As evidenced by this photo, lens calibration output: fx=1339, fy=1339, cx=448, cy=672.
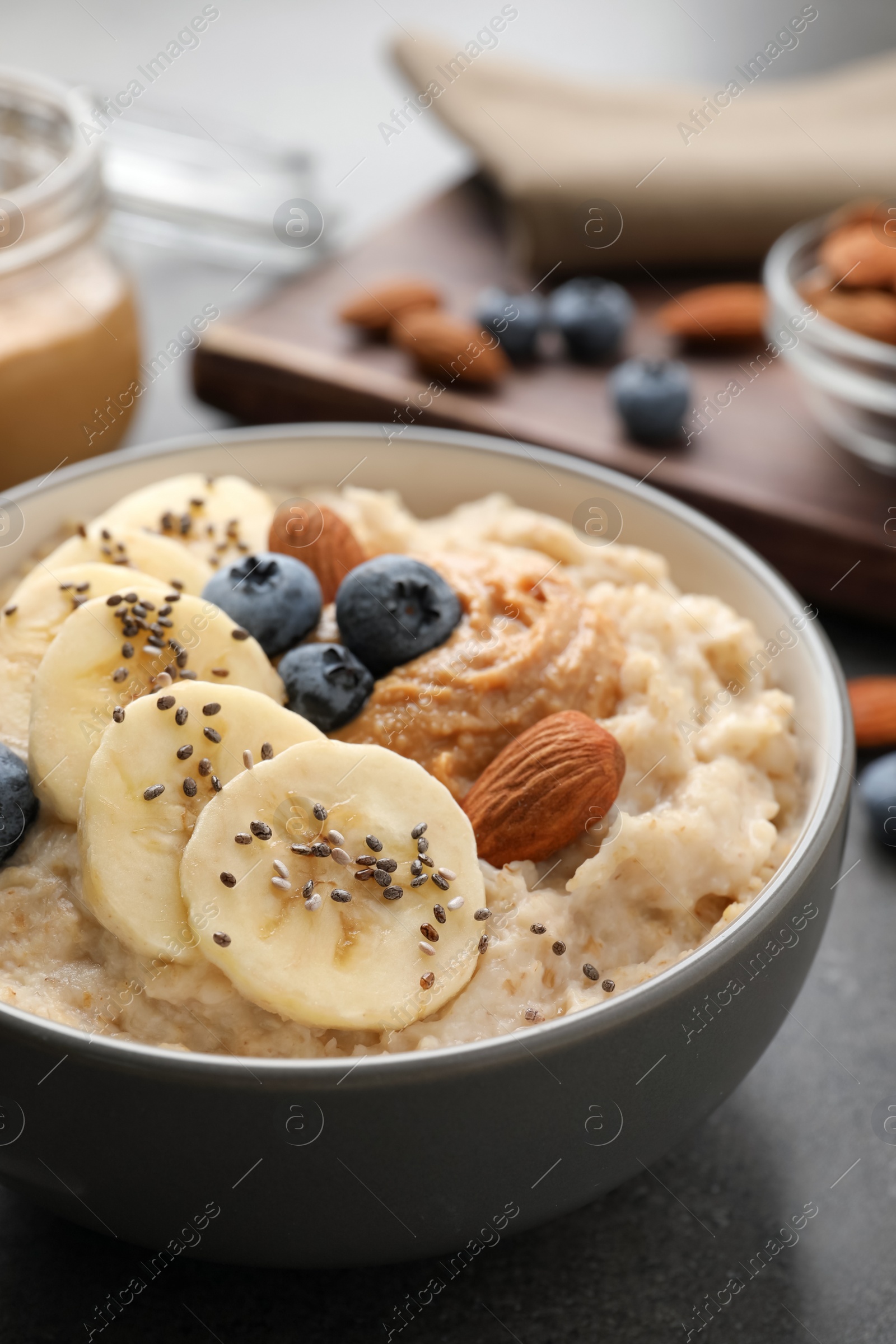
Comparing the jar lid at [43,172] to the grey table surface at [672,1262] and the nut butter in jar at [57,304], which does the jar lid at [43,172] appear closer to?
the nut butter in jar at [57,304]

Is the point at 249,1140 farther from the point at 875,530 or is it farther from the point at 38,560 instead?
the point at 875,530

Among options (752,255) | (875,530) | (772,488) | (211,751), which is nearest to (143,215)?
(752,255)

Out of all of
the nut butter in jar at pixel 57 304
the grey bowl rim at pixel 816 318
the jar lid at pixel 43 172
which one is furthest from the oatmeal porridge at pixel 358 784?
the grey bowl rim at pixel 816 318

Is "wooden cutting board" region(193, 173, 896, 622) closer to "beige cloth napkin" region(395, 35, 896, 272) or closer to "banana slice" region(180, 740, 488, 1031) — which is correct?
"beige cloth napkin" region(395, 35, 896, 272)

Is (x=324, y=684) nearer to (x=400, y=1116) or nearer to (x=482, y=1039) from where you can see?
(x=482, y=1039)

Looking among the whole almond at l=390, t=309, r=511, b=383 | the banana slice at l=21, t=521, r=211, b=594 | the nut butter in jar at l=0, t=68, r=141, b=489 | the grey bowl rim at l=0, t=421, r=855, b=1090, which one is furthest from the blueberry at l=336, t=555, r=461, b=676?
the whole almond at l=390, t=309, r=511, b=383

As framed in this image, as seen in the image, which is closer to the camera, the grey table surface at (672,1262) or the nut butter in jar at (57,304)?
the grey table surface at (672,1262)

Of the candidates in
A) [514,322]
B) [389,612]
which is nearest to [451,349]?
[514,322]
